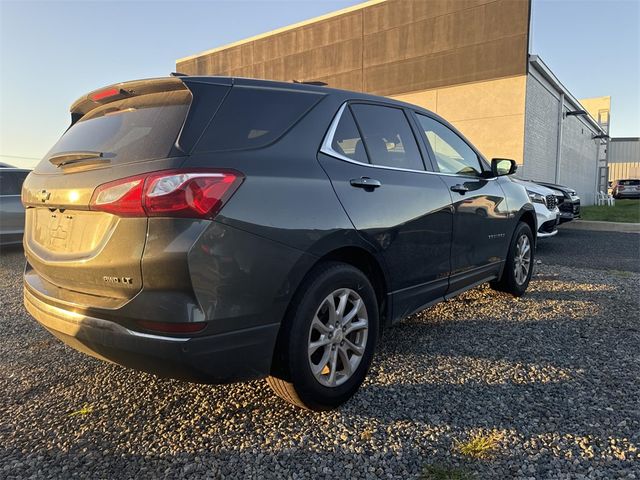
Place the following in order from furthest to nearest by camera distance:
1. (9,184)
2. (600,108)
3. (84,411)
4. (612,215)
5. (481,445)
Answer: (600,108) → (612,215) → (9,184) → (84,411) → (481,445)

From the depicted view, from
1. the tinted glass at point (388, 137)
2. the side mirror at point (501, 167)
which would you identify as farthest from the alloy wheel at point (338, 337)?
the side mirror at point (501, 167)

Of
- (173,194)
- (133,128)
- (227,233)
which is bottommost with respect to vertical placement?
(227,233)

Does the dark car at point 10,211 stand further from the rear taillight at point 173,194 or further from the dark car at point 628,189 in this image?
the dark car at point 628,189

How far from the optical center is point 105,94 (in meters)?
2.60

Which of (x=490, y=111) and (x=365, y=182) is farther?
(x=490, y=111)

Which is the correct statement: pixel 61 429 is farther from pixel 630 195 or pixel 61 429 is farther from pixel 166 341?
pixel 630 195

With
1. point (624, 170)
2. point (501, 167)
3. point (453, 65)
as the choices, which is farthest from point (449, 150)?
point (624, 170)

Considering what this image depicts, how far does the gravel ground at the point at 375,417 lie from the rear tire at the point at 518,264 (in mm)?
959

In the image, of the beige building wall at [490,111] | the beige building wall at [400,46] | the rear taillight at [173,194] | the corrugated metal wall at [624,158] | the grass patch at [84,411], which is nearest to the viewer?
the rear taillight at [173,194]

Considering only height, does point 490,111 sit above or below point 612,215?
above

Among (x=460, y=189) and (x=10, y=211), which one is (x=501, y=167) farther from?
(x=10, y=211)

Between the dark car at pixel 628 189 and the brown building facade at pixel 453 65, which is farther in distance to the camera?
the dark car at pixel 628 189

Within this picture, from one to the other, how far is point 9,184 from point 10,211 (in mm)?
507

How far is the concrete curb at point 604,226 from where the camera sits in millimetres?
12063
